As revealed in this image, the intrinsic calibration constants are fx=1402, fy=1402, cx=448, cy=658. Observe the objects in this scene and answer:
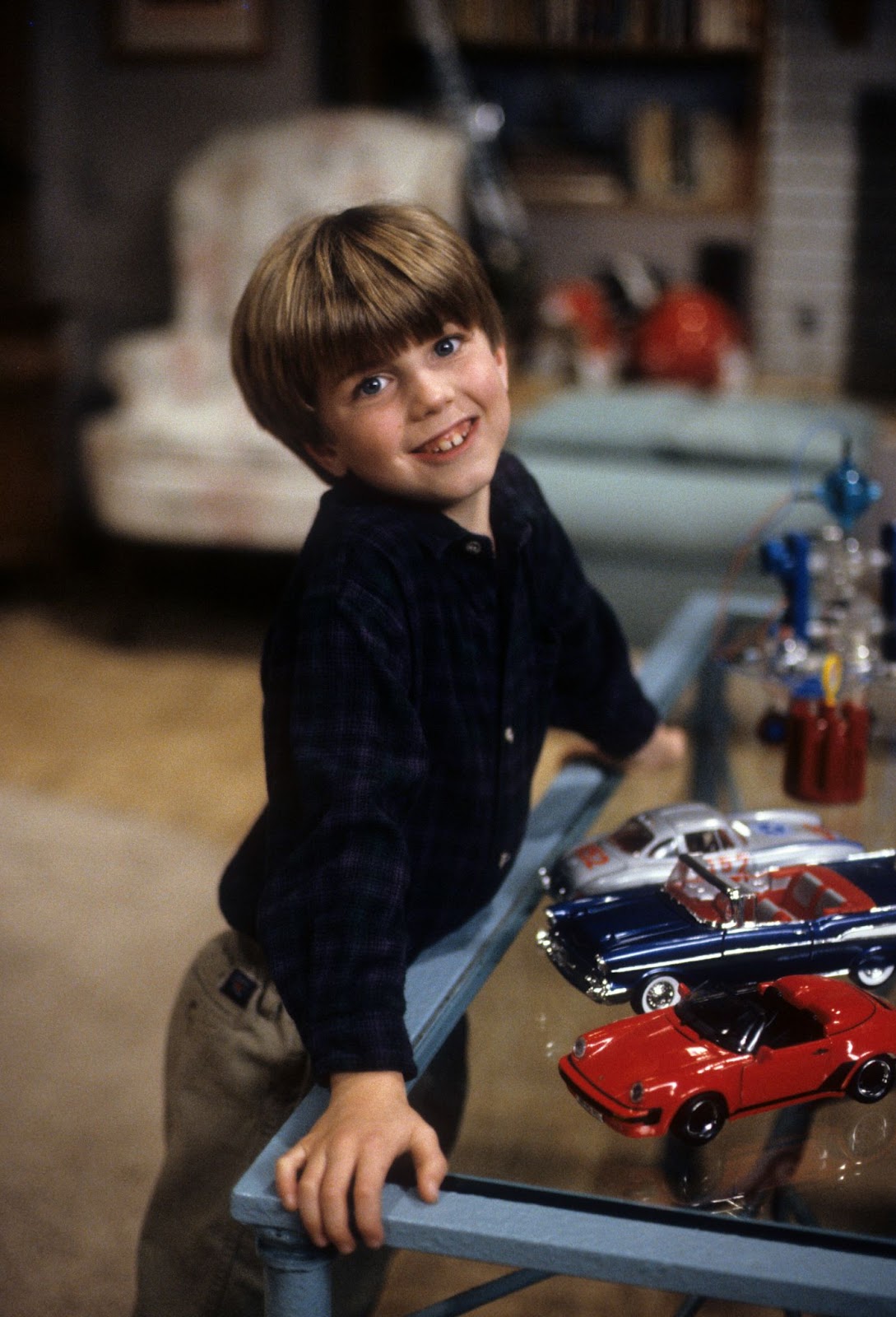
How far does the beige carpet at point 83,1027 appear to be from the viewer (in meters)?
1.23

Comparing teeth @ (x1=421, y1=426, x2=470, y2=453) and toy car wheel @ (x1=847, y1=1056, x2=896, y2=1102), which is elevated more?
teeth @ (x1=421, y1=426, x2=470, y2=453)

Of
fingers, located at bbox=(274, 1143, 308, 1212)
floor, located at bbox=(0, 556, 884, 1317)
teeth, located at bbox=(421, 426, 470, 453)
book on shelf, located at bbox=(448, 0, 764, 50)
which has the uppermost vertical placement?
book on shelf, located at bbox=(448, 0, 764, 50)

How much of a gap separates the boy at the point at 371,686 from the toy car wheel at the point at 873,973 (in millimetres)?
222

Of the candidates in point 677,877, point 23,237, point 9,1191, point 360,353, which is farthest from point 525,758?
point 23,237

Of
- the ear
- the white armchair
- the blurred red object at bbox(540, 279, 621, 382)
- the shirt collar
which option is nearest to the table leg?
the shirt collar

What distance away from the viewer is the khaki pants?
2.68ft

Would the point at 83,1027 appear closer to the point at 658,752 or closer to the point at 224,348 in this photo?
the point at 658,752

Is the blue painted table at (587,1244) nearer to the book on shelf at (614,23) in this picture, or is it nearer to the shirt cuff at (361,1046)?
the shirt cuff at (361,1046)

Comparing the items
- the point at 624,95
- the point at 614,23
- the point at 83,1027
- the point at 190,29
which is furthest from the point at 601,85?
the point at 83,1027

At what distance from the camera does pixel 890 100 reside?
138 inches

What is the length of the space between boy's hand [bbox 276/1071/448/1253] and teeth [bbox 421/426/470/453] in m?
0.34

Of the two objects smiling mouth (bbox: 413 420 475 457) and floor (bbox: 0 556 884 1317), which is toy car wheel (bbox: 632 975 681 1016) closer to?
floor (bbox: 0 556 884 1317)

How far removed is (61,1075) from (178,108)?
274 centimetres

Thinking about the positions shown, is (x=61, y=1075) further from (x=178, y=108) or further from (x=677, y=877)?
(x=178, y=108)
